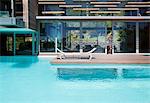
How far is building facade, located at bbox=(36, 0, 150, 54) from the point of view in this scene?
83.7 feet

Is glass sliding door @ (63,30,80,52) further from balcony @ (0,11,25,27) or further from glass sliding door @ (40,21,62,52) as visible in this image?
balcony @ (0,11,25,27)

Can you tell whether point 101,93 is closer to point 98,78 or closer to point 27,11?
point 98,78

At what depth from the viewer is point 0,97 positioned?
9.21m

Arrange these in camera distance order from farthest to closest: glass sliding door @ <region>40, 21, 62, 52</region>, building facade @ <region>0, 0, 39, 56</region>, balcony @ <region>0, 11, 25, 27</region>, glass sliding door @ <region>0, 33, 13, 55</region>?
glass sliding door @ <region>0, 33, 13, 55</region> → glass sliding door @ <region>40, 21, 62, 52</region> → building facade @ <region>0, 0, 39, 56</region> → balcony @ <region>0, 11, 25, 27</region>

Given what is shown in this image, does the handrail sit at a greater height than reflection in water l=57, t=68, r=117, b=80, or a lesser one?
greater

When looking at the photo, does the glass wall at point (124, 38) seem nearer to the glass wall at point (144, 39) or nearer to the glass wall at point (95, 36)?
the glass wall at point (95, 36)

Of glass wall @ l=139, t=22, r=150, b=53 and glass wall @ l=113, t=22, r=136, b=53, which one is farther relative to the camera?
glass wall @ l=113, t=22, r=136, b=53

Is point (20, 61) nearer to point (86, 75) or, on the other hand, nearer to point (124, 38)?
point (86, 75)

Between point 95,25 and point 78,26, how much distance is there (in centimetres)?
134

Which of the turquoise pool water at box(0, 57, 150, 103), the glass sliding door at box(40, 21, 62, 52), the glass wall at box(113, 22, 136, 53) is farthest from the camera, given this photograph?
the glass wall at box(113, 22, 136, 53)

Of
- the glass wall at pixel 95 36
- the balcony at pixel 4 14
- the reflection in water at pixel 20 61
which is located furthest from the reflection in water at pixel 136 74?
the glass wall at pixel 95 36

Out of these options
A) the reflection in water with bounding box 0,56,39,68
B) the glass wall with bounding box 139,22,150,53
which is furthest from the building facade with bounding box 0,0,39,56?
the glass wall with bounding box 139,22,150,53

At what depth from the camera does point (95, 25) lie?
1049 inches

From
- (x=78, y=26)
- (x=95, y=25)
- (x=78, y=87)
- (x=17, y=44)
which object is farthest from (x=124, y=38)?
(x=78, y=87)
